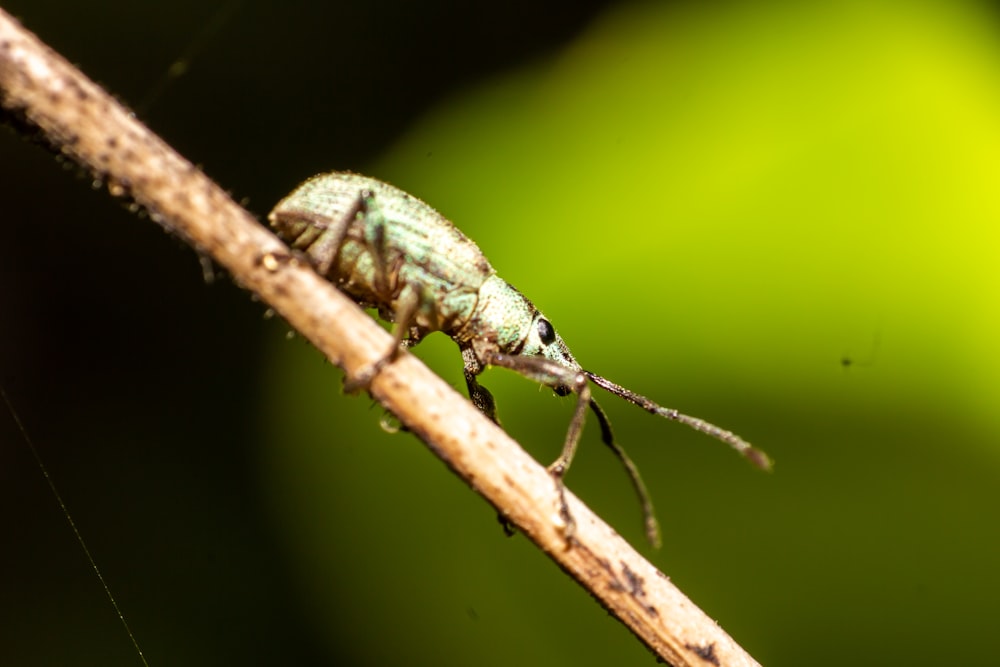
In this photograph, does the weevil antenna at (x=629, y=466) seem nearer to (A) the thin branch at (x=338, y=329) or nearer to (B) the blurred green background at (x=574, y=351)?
(B) the blurred green background at (x=574, y=351)

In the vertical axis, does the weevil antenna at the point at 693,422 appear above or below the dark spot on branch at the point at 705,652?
above

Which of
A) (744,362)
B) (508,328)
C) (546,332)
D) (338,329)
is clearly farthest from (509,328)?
(338,329)

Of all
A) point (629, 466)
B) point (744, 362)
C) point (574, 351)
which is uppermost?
point (744, 362)

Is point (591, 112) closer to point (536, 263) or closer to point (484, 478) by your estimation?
point (536, 263)

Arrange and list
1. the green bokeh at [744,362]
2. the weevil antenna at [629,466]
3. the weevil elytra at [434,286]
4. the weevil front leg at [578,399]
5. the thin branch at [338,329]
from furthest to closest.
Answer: the weevil antenna at [629,466] → the green bokeh at [744,362] → the weevil elytra at [434,286] → the weevil front leg at [578,399] → the thin branch at [338,329]

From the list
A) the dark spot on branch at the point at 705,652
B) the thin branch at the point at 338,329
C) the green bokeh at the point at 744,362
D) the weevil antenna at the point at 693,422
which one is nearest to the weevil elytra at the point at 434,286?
the weevil antenna at the point at 693,422

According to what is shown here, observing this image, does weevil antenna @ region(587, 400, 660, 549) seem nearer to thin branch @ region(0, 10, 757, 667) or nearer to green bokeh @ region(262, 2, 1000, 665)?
green bokeh @ region(262, 2, 1000, 665)

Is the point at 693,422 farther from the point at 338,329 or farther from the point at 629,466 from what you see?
the point at 338,329

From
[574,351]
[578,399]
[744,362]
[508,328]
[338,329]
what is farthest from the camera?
[574,351]
